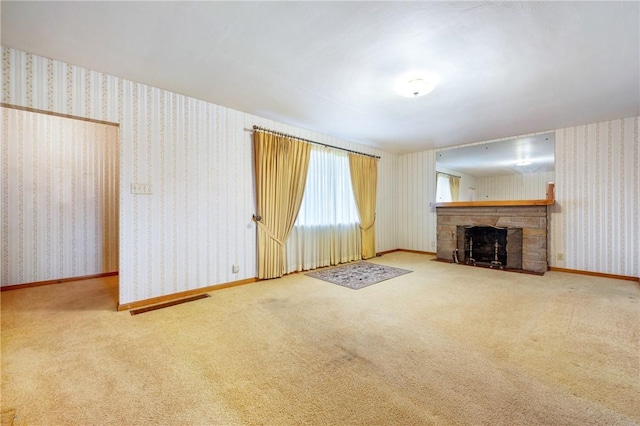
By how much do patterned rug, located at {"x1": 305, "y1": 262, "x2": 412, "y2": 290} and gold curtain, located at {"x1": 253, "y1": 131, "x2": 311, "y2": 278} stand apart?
2.42 ft

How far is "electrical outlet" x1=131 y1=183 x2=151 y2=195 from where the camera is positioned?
2.97 metres

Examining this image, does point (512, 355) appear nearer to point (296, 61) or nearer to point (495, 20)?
point (495, 20)

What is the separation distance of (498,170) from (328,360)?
5196 millimetres

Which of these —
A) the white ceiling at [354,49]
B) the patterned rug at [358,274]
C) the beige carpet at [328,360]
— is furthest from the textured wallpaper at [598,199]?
the patterned rug at [358,274]

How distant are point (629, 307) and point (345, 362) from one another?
3.24 meters

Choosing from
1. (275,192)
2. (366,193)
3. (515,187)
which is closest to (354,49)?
(275,192)

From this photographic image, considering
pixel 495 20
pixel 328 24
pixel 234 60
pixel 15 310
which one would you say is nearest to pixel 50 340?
pixel 15 310

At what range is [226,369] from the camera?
181cm

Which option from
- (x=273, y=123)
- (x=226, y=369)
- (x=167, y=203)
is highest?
(x=273, y=123)

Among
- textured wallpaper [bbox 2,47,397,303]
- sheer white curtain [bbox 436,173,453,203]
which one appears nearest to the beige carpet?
textured wallpaper [bbox 2,47,397,303]

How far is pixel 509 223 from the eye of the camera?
4941mm

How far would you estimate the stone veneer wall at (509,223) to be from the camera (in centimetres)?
461

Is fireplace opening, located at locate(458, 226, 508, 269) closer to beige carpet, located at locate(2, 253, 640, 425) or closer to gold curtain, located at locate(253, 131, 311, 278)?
beige carpet, located at locate(2, 253, 640, 425)

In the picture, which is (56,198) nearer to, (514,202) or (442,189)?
(442,189)
